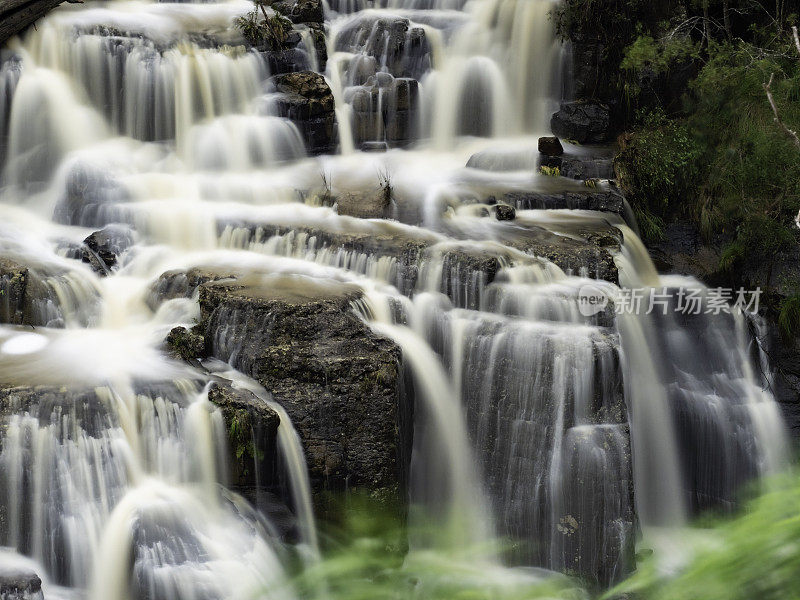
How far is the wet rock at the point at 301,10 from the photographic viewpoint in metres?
12.0

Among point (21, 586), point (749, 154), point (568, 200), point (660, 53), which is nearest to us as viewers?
point (21, 586)

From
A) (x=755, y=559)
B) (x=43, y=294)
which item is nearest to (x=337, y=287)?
(x=43, y=294)

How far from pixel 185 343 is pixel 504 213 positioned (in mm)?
3758

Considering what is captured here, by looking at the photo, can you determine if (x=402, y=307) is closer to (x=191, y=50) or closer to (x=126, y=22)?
(x=191, y=50)

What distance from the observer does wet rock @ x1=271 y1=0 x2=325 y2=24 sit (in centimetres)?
1205

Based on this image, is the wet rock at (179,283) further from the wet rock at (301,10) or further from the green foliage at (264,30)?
the wet rock at (301,10)

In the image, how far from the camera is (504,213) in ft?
29.0

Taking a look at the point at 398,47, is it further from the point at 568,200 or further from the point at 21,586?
the point at 21,586

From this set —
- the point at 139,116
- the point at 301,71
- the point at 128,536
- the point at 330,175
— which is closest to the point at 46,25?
the point at 139,116

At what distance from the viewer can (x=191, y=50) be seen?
35.8 feet

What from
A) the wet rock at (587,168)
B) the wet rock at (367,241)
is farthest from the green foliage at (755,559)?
the wet rock at (587,168)

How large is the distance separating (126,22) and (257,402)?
23.4ft

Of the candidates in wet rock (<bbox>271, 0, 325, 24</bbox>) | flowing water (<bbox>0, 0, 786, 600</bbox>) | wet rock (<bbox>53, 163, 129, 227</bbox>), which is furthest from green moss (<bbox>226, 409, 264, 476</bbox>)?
wet rock (<bbox>271, 0, 325, 24</bbox>)

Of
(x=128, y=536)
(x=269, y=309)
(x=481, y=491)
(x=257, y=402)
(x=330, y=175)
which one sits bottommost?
(x=481, y=491)
